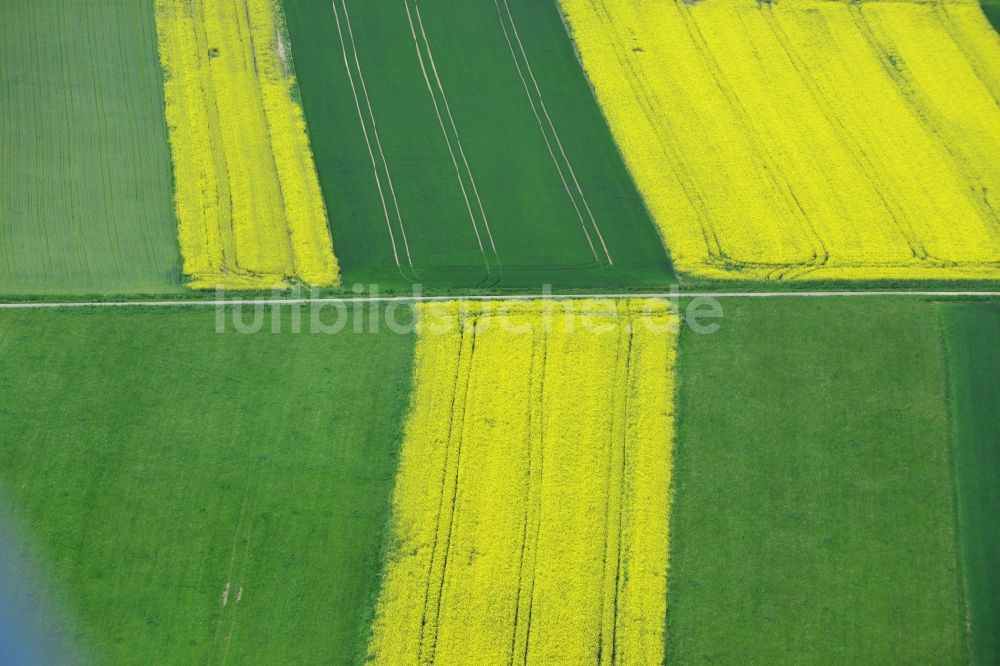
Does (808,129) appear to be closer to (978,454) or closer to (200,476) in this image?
(978,454)

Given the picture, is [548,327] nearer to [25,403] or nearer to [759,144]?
[759,144]

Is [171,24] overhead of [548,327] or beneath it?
overhead

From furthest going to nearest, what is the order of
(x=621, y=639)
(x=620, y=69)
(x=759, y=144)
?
(x=620, y=69) → (x=759, y=144) → (x=621, y=639)

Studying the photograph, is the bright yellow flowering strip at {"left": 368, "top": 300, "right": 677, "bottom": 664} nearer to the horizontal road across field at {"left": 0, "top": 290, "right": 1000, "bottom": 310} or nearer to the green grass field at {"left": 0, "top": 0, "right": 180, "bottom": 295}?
the horizontal road across field at {"left": 0, "top": 290, "right": 1000, "bottom": 310}

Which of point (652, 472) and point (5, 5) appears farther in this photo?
point (5, 5)

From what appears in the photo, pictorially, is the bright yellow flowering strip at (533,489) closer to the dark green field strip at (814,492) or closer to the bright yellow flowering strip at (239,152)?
the dark green field strip at (814,492)

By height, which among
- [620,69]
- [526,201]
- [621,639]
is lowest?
[621,639]

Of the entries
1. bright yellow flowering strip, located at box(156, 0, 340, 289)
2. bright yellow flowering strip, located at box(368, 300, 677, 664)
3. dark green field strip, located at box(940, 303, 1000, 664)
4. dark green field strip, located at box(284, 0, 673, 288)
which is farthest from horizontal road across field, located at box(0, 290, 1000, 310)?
dark green field strip, located at box(940, 303, 1000, 664)

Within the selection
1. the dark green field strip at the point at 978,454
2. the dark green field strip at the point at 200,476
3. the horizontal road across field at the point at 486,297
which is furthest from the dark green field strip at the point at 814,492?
the dark green field strip at the point at 200,476

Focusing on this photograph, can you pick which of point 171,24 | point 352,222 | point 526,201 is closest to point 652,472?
point 526,201
